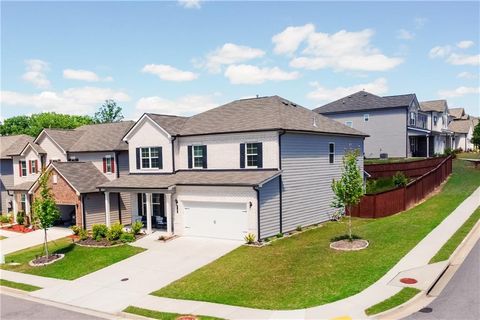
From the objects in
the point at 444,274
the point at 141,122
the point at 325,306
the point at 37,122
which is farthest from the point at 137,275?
the point at 37,122

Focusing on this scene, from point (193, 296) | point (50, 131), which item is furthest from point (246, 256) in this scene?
point (50, 131)

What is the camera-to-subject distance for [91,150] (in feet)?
108

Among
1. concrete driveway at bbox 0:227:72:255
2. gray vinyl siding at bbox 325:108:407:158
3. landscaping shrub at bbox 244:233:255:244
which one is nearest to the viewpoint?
landscaping shrub at bbox 244:233:255:244

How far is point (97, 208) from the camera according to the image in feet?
98.1

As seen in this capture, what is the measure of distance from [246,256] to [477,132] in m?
44.3

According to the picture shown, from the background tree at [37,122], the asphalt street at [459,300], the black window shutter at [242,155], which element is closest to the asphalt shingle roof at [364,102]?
the black window shutter at [242,155]

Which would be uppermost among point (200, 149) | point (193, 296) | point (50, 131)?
point (50, 131)

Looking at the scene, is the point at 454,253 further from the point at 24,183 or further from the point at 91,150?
the point at 24,183

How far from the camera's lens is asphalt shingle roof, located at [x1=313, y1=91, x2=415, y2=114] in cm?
4644

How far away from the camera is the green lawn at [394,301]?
11.8 m

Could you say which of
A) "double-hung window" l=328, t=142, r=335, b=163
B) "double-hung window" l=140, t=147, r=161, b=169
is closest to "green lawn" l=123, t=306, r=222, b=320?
"double-hung window" l=140, t=147, r=161, b=169

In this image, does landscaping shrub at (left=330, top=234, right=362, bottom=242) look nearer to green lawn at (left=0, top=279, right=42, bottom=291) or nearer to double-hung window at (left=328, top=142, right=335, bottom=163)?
double-hung window at (left=328, top=142, right=335, bottom=163)

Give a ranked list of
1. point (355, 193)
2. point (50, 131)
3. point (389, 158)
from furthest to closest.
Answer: point (389, 158)
point (50, 131)
point (355, 193)

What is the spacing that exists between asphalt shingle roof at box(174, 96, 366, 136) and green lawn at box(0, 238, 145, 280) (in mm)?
9152
